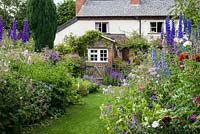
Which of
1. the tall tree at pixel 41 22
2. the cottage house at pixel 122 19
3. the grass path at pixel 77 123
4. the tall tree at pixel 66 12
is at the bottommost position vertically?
the grass path at pixel 77 123

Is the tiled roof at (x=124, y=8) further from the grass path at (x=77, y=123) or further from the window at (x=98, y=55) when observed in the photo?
the grass path at (x=77, y=123)

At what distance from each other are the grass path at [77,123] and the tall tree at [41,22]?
9370 mm

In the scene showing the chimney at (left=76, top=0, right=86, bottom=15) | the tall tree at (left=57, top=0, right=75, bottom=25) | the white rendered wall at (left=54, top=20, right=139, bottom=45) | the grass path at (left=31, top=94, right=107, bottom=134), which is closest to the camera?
the grass path at (left=31, top=94, right=107, bottom=134)

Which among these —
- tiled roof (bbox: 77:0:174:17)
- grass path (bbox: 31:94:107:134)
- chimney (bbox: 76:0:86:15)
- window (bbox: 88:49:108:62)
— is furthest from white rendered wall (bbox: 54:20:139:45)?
grass path (bbox: 31:94:107:134)

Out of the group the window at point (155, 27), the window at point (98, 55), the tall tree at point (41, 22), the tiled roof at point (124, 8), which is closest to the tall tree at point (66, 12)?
the tiled roof at point (124, 8)

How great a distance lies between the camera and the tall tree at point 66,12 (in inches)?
1822

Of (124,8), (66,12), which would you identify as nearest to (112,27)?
(124,8)

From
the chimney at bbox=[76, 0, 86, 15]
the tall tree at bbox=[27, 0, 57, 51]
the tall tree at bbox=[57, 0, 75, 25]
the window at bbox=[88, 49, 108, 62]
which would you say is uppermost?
the tall tree at bbox=[57, 0, 75, 25]

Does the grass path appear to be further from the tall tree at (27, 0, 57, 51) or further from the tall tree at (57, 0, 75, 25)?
the tall tree at (57, 0, 75, 25)

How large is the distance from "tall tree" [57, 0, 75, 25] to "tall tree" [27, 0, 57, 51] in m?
26.9

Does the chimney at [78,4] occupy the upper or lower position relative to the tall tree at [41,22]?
upper

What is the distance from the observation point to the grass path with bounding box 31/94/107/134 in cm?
738

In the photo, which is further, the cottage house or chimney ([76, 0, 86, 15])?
chimney ([76, 0, 86, 15])

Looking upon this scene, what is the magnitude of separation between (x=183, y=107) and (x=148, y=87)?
210 cm
